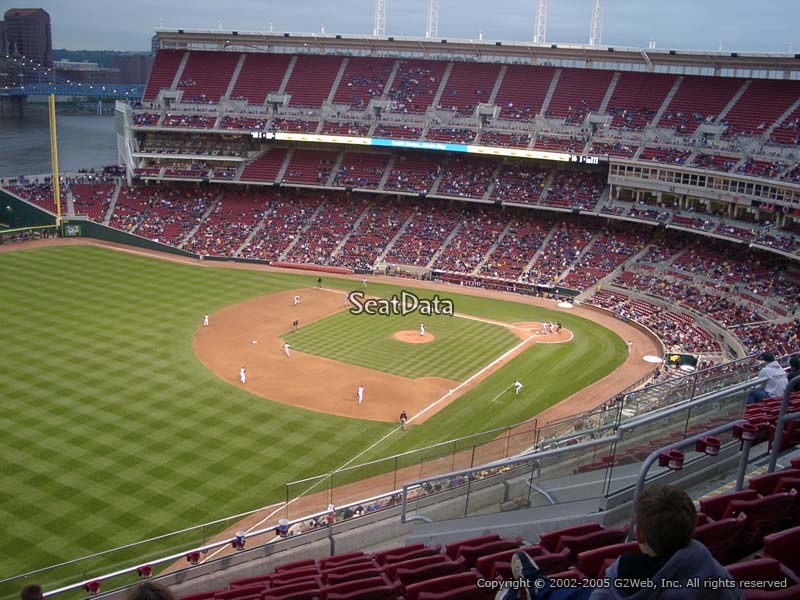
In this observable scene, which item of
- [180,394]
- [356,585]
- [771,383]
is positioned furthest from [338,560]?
[180,394]

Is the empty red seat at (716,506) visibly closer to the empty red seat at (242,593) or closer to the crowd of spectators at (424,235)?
the empty red seat at (242,593)

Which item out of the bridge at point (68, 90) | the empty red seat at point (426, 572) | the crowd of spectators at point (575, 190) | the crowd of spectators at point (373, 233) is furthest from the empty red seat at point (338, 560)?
the bridge at point (68, 90)

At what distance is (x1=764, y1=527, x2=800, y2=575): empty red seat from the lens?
7148 millimetres

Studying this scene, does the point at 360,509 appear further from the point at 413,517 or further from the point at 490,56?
the point at 490,56

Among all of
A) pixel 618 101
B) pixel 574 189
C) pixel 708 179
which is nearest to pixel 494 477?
pixel 708 179

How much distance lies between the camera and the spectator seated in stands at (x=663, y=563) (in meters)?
4.98

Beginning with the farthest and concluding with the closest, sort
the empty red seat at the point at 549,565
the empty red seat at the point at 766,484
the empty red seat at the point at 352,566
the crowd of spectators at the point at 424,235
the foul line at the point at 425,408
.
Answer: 1. the crowd of spectators at the point at 424,235
2. the foul line at the point at 425,408
3. the empty red seat at the point at 352,566
4. the empty red seat at the point at 766,484
5. the empty red seat at the point at 549,565

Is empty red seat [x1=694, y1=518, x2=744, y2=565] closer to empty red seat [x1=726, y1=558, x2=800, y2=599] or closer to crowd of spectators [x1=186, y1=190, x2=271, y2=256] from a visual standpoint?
empty red seat [x1=726, y1=558, x2=800, y2=599]

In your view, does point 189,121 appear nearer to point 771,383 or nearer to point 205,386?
point 205,386

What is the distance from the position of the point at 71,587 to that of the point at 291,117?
5958 centimetres

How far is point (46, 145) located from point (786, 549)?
128949mm

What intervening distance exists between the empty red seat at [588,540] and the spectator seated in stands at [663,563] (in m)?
4.13

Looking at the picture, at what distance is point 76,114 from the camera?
600 feet

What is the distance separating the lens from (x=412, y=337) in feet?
145
